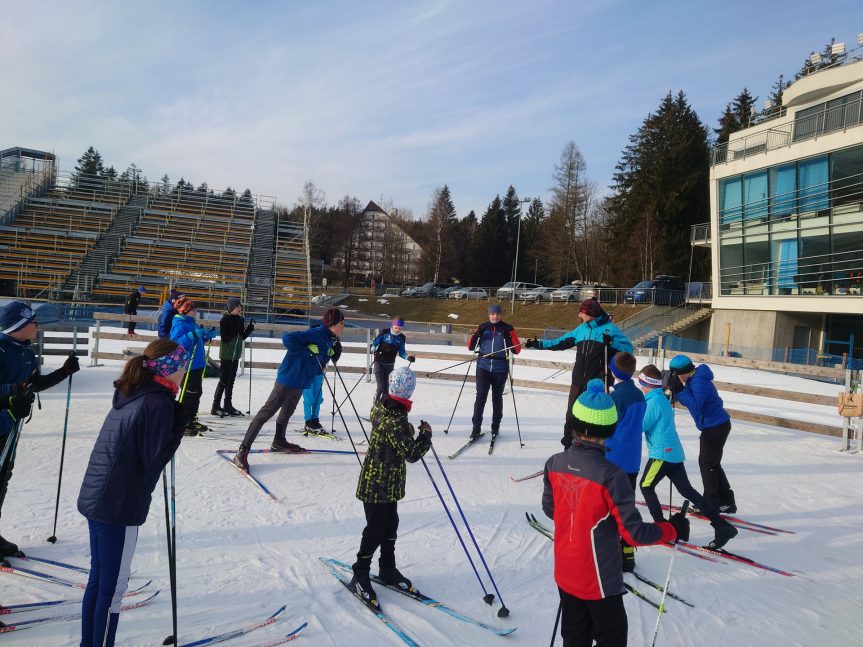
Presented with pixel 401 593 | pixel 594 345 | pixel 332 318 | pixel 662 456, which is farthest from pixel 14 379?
pixel 594 345

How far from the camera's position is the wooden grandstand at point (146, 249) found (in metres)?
27.2

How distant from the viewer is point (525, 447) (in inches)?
322

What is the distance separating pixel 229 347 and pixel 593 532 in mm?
7203

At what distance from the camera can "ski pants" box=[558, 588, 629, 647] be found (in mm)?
2592

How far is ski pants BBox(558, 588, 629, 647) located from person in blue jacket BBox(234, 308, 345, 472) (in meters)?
4.32

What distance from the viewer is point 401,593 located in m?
3.85

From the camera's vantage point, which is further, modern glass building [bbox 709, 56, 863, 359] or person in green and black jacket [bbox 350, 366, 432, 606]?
modern glass building [bbox 709, 56, 863, 359]

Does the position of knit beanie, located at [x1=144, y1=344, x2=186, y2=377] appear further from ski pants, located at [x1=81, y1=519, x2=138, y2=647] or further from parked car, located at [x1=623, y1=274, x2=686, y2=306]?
parked car, located at [x1=623, y1=274, x2=686, y2=306]

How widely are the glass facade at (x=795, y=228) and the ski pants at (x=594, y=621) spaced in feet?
80.6

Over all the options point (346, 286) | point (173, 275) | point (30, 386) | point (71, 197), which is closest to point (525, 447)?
point (30, 386)

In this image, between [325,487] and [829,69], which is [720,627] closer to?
[325,487]

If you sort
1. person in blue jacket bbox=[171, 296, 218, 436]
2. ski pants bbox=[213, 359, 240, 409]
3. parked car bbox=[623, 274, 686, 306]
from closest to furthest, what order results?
1. person in blue jacket bbox=[171, 296, 218, 436]
2. ski pants bbox=[213, 359, 240, 409]
3. parked car bbox=[623, 274, 686, 306]

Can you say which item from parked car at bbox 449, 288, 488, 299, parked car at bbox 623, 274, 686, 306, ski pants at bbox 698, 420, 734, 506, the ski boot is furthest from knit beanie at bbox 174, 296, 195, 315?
parked car at bbox 449, 288, 488, 299

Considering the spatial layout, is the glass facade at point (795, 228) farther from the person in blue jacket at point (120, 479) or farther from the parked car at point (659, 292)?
the person in blue jacket at point (120, 479)
